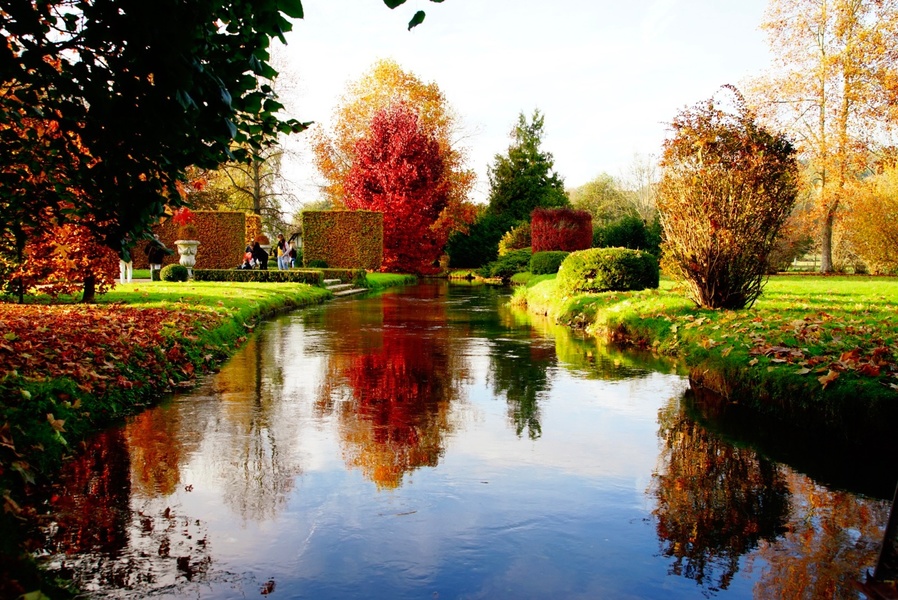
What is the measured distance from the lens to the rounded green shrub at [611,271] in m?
17.2

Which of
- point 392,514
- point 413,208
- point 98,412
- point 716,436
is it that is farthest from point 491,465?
point 413,208

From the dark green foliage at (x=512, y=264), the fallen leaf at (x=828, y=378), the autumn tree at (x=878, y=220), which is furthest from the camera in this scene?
the dark green foliage at (x=512, y=264)

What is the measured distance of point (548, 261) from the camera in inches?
1088

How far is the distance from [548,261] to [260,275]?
11.0 metres

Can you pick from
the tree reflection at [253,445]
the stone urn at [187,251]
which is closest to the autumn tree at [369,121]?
the stone urn at [187,251]

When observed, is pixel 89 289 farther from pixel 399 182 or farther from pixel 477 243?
pixel 477 243

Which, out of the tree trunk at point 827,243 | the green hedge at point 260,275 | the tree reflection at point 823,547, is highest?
the tree trunk at point 827,243

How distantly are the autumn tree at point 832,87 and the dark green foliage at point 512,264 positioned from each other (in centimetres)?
1288

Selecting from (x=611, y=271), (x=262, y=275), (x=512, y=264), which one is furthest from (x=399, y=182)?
(x=611, y=271)

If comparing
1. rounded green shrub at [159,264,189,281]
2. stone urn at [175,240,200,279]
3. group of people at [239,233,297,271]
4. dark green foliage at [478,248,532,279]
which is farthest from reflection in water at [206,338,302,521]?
dark green foliage at [478,248,532,279]

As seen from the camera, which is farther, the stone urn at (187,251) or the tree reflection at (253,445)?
the stone urn at (187,251)

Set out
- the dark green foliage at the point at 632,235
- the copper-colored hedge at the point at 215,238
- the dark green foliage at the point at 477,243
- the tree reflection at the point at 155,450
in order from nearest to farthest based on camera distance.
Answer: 1. the tree reflection at the point at 155,450
2. the copper-colored hedge at the point at 215,238
3. the dark green foliage at the point at 632,235
4. the dark green foliage at the point at 477,243

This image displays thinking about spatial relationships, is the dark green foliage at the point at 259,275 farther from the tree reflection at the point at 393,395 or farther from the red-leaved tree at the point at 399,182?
the red-leaved tree at the point at 399,182

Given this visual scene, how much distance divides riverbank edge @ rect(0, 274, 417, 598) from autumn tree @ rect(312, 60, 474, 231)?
123ft
